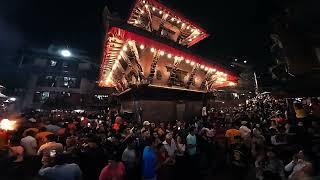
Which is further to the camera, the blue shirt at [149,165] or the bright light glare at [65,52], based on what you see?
the bright light glare at [65,52]

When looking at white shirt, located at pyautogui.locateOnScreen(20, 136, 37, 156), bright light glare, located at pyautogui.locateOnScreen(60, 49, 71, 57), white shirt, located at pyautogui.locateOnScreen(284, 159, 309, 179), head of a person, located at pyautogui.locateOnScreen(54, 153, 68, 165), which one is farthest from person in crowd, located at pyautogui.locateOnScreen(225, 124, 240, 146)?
bright light glare, located at pyautogui.locateOnScreen(60, 49, 71, 57)

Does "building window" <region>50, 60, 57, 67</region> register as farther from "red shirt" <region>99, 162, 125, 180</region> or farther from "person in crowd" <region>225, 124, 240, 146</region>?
"red shirt" <region>99, 162, 125, 180</region>

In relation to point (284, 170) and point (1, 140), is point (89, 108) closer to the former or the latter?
point (1, 140)

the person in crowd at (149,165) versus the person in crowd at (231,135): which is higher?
the person in crowd at (231,135)

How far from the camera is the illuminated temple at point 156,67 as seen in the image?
1280 cm

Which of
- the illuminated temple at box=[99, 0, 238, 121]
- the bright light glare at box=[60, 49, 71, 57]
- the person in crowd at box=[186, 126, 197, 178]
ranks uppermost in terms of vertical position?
the bright light glare at box=[60, 49, 71, 57]

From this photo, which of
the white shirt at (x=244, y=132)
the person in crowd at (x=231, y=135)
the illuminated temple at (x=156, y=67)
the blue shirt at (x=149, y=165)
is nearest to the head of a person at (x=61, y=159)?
the blue shirt at (x=149, y=165)

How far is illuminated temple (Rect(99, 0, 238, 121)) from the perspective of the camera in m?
12.8

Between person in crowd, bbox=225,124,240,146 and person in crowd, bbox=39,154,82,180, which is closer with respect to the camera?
person in crowd, bbox=39,154,82,180

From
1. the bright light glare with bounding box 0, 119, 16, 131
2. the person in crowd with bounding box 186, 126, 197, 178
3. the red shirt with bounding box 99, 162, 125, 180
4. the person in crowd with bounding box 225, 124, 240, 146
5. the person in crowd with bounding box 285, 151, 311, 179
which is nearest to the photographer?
the red shirt with bounding box 99, 162, 125, 180

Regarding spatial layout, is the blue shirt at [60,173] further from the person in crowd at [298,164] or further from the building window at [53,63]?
the building window at [53,63]

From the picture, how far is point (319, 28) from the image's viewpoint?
7.53 m

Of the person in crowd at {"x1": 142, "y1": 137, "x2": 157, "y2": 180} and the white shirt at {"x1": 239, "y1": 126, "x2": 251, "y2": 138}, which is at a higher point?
the white shirt at {"x1": 239, "y1": 126, "x2": 251, "y2": 138}

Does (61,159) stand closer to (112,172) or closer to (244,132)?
(112,172)
